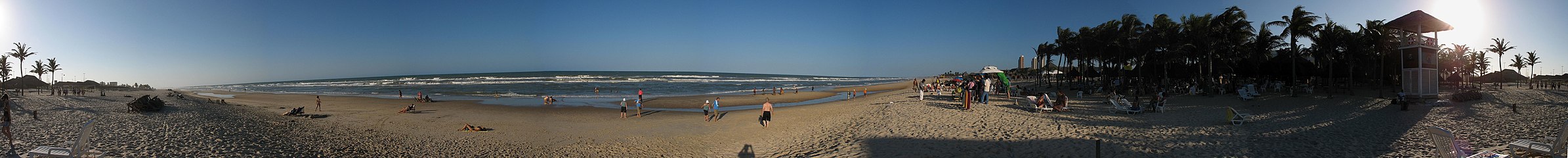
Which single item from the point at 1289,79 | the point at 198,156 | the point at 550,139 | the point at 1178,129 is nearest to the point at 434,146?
the point at 550,139

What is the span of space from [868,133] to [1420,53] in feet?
44.1

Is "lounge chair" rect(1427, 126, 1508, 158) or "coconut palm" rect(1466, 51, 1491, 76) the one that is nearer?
"lounge chair" rect(1427, 126, 1508, 158)

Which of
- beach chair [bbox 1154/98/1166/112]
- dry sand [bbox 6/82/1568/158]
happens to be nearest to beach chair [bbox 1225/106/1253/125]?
dry sand [bbox 6/82/1568/158]

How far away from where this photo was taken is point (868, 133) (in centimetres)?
1041

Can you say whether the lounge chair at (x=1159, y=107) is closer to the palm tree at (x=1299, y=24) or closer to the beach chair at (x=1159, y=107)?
the beach chair at (x=1159, y=107)

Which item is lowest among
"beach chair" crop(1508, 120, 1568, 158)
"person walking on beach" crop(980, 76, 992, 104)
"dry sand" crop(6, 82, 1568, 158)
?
"dry sand" crop(6, 82, 1568, 158)

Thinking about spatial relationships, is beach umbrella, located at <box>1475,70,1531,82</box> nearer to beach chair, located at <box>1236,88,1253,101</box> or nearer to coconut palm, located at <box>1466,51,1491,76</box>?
coconut palm, located at <box>1466,51,1491,76</box>

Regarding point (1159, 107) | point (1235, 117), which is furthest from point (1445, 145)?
point (1159, 107)

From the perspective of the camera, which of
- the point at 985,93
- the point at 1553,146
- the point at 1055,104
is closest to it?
the point at 1553,146

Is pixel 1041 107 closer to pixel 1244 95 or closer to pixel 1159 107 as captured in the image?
pixel 1159 107

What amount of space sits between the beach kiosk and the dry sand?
906 mm

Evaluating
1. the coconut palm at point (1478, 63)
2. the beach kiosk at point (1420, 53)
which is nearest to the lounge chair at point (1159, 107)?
the beach kiosk at point (1420, 53)

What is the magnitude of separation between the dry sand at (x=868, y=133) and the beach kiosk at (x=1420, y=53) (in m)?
0.91

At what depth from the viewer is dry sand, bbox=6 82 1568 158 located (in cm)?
812
